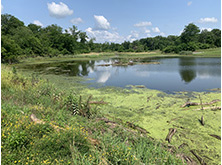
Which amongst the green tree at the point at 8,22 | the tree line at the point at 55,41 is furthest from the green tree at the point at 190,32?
the green tree at the point at 8,22

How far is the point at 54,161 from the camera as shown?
2756 millimetres

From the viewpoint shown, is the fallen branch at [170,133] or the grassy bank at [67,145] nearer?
the grassy bank at [67,145]

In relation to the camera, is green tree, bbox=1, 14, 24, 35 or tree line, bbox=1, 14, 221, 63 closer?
tree line, bbox=1, 14, 221, 63

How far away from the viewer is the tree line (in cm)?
3125

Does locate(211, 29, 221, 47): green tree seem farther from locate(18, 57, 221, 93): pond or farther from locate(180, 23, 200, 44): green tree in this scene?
locate(18, 57, 221, 93): pond

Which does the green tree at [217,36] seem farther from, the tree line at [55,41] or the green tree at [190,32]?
the green tree at [190,32]

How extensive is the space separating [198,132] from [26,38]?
47480 millimetres

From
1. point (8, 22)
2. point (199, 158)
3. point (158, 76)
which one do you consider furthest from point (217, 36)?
Result: point (8, 22)

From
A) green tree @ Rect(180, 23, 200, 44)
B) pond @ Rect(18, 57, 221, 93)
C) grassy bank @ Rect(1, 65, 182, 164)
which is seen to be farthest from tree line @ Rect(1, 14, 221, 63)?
grassy bank @ Rect(1, 65, 182, 164)

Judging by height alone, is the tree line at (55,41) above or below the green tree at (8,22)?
below

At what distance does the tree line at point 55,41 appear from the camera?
3125 cm

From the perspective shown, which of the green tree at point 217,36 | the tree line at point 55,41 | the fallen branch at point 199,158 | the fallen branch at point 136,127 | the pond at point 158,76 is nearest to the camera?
the fallen branch at point 199,158

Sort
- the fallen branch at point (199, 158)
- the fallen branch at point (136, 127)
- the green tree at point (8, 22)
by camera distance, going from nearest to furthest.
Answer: the fallen branch at point (199, 158) → the fallen branch at point (136, 127) → the green tree at point (8, 22)

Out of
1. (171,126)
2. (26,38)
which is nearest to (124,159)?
(171,126)
